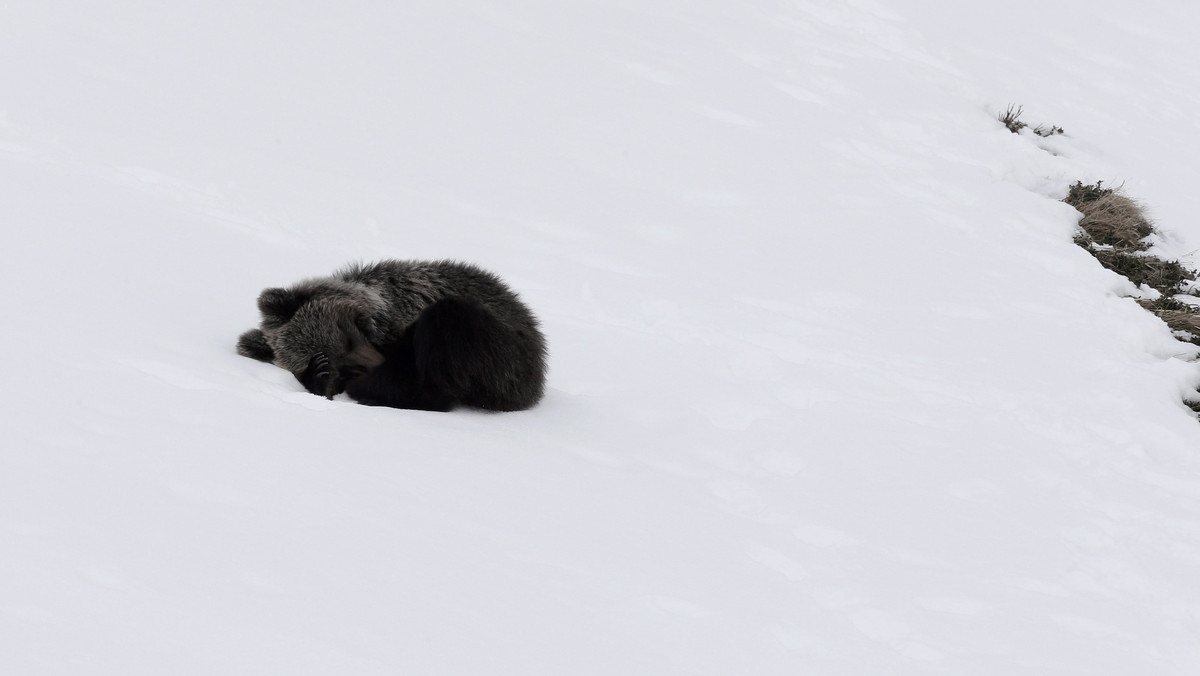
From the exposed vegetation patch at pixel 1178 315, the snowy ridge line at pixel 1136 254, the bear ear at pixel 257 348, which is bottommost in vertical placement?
the bear ear at pixel 257 348

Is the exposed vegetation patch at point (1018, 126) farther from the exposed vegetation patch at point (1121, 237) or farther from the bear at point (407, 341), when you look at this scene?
the bear at point (407, 341)

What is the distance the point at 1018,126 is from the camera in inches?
556

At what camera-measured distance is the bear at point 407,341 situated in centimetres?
598

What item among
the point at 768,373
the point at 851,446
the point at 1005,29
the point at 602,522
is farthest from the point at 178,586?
the point at 1005,29

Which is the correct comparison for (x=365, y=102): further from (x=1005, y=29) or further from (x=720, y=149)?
(x=1005, y=29)

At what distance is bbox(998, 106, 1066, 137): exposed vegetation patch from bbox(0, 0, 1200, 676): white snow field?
14.6 inches

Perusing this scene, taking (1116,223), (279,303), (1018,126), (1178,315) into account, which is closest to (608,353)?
(279,303)

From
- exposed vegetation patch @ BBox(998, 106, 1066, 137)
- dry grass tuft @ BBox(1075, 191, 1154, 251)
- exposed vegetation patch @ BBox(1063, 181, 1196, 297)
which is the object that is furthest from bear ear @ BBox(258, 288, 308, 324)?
exposed vegetation patch @ BBox(998, 106, 1066, 137)

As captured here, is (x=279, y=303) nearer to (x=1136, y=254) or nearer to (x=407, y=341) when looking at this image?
(x=407, y=341)

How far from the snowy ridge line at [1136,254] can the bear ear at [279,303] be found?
8391mm

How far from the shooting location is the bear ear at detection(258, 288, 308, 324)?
20.3ft

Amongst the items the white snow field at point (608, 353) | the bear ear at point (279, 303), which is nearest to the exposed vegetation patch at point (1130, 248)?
the white snow field at point (608, 353)

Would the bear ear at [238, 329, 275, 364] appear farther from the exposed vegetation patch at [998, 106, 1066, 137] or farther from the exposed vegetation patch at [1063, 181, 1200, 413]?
the exposed vegetation patch at [998, 106, 1066, 137]

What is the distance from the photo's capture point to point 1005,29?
17984 millimetres
